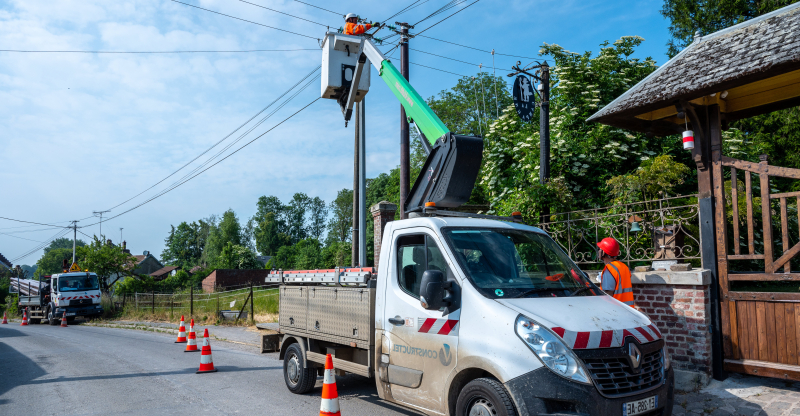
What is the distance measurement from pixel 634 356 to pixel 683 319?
10.2 ft

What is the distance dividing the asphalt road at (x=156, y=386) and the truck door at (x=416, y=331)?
1418 millimetres

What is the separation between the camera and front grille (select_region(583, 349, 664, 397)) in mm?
3693

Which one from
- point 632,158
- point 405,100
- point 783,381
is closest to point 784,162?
point 632,158

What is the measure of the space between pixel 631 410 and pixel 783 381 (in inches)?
150

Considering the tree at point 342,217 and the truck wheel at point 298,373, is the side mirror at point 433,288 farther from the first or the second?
the tree at point 342,217

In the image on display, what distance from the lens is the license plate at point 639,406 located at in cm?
369

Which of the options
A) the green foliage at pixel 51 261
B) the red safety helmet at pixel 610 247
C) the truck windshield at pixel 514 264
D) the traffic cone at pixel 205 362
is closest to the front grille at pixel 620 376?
the truck windshield at pixel 514 264

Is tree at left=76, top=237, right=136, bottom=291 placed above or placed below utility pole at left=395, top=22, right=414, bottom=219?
below

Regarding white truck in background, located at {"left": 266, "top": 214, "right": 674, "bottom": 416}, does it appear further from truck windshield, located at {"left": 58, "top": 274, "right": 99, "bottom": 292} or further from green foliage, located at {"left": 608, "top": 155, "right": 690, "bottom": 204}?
truck windshield, located at {"left": 58, "top": 274, "right": 99, "bottom": 292}

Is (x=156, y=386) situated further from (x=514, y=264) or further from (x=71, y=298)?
(x=71, y=298)

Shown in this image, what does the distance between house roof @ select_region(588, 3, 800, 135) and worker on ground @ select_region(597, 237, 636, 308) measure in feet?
6.91

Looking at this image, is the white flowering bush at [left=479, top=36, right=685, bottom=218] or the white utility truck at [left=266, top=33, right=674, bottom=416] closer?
the white utility truck at [left=266, top=33, right=674, bottom=416]

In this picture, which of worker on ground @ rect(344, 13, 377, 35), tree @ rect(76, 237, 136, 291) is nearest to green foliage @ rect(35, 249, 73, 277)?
tree @ rect(76, 237, 136, 291)

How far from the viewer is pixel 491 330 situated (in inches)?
158
